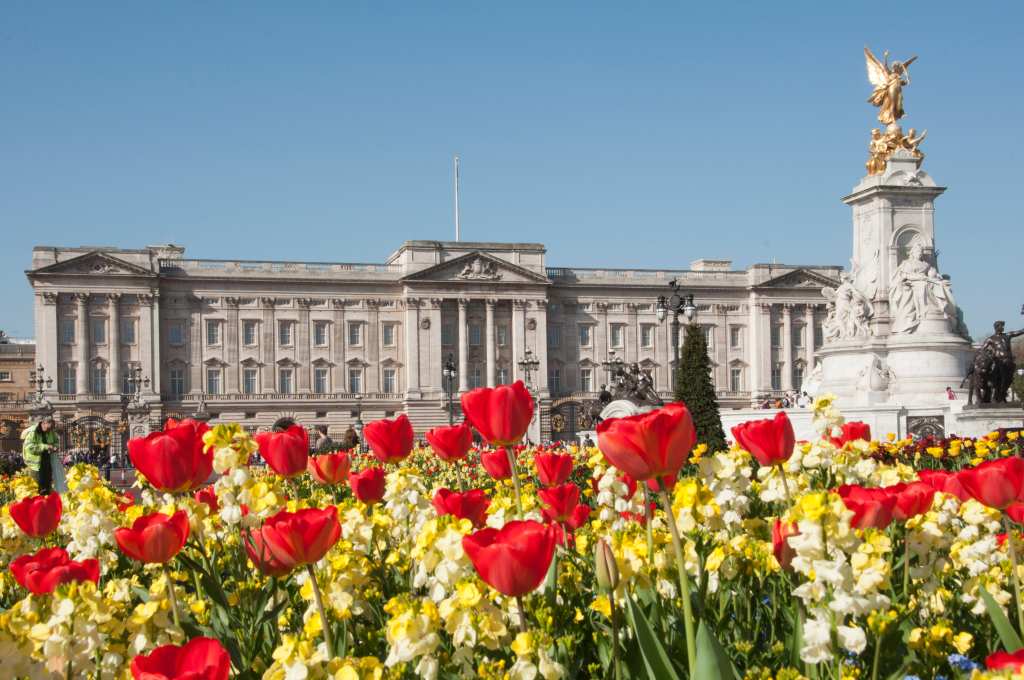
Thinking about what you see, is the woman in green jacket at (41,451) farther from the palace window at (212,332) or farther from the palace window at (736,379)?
the palace window at (736,379)

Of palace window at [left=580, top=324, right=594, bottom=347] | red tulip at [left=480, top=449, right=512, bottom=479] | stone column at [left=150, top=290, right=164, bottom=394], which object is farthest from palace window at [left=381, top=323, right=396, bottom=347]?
red tulip at [left=480, top=449, right=512, bottom=479]

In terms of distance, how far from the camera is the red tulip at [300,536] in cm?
290

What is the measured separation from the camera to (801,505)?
2.91m

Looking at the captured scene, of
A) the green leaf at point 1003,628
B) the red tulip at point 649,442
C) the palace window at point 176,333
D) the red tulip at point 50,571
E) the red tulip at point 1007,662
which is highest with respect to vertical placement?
the palace window at point 176,333

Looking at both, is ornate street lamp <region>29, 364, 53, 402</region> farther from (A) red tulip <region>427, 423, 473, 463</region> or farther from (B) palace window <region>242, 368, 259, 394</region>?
(A) red tulip <region>427, 423, 473, 463</region>

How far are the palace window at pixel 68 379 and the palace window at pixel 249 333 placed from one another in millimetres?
10798

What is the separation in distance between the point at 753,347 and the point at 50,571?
79.8 meters

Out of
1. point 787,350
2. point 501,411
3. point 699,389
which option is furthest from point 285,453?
point 787,350

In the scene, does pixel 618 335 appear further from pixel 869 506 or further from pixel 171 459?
pixel 869 506

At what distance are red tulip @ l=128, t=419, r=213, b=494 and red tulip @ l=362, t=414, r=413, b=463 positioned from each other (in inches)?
41.1

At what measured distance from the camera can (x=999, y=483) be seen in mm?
3592

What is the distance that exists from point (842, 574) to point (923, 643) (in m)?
0.64

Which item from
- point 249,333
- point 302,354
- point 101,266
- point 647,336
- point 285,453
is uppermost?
point 101,266

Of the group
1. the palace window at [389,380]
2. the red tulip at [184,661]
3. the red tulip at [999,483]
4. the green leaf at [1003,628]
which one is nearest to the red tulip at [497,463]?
the red tulip at [999,483]
